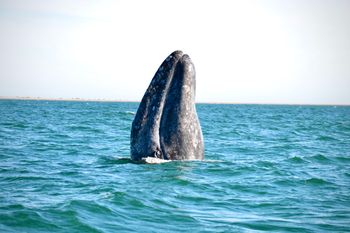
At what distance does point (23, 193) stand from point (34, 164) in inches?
114

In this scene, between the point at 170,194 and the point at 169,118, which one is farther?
the point at 169,118

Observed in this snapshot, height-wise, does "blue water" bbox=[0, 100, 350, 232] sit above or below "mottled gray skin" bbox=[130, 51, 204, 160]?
below

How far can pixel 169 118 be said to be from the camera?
8.98 metres

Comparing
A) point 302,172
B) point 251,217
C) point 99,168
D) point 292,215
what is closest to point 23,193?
point 99,168

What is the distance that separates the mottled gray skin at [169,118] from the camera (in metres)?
8.96

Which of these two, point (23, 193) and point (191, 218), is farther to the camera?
point (23, 193)

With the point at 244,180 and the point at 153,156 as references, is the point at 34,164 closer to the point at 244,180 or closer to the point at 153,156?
the point at 153,156

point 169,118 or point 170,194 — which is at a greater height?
point 169,118

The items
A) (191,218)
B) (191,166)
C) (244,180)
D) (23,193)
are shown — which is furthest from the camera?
(191,166)

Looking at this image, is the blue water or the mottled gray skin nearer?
the blue water

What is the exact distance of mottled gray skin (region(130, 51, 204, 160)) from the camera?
8961 millimetres

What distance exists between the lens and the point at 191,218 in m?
5.62

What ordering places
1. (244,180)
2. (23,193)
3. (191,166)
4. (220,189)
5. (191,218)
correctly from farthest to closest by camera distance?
(191,166)
(244,180)
(220,189)
(23,193)
(191,218)

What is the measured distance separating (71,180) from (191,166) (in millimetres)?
2330
